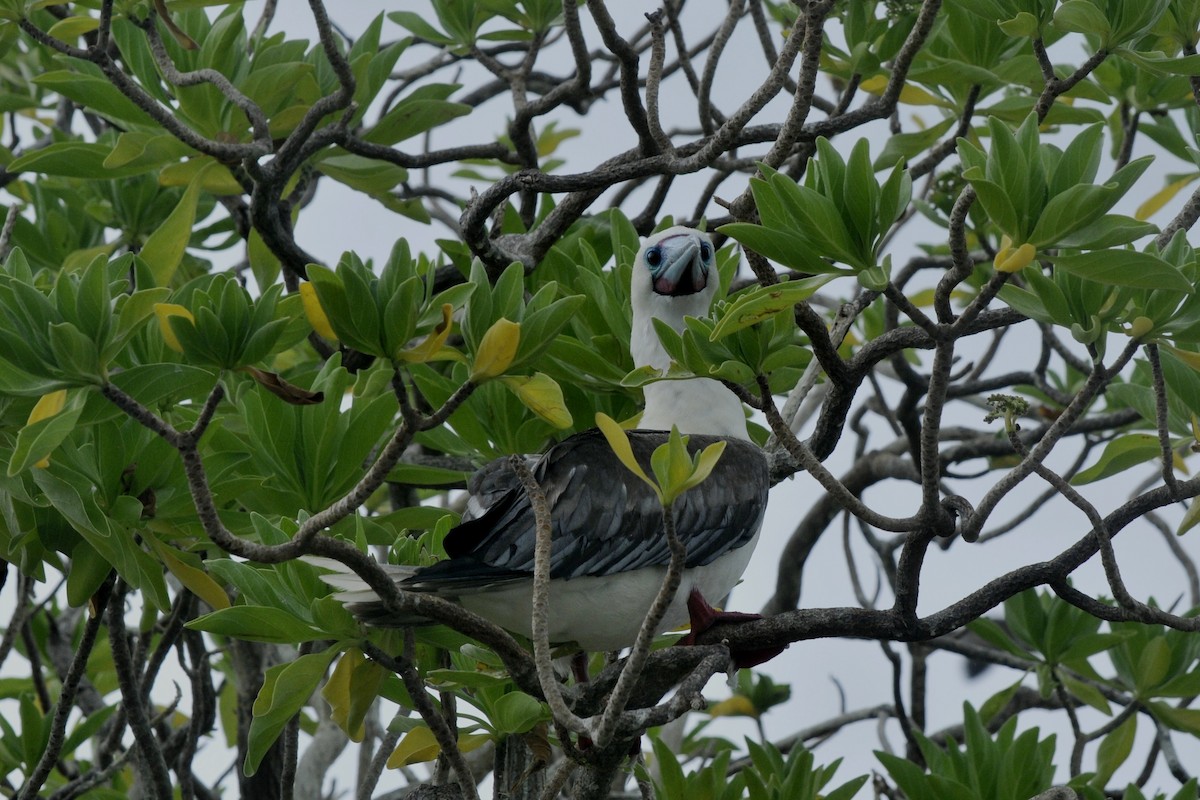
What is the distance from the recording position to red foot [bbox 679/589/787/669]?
3348 millimetres

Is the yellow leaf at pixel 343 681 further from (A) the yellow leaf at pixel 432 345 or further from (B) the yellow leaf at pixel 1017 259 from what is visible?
(B) the yellow leaf at pixel 1017 259

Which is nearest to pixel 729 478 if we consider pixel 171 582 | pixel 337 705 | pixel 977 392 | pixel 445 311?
pixel 337 705

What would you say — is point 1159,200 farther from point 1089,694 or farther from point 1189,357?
point 1189,357

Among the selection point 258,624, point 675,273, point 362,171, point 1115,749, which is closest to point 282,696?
point 258,624

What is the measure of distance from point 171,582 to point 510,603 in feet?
8.85

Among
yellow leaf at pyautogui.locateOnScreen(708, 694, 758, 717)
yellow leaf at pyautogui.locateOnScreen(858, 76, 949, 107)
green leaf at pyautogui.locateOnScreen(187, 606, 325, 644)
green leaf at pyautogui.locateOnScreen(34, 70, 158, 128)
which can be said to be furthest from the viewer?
yellow leaf at pyautogui.locateOnScreen(708, 694, 758, 717)

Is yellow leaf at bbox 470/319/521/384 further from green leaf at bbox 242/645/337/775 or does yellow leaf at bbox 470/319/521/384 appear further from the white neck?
the white neck

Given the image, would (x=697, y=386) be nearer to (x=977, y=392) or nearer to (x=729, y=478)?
(x=729, y=478)

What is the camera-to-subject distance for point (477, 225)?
3729 millimetres

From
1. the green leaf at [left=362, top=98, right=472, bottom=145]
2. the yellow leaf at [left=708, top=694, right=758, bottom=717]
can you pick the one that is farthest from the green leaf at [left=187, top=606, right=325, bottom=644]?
the yellow leaf at [left=708, top=694, right=758, bottom=717]

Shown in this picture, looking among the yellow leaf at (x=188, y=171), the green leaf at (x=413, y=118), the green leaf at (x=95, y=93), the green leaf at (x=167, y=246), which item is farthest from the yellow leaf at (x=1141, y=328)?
the green leaf at (x=95, y=93)

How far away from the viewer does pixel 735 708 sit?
5.92 metres

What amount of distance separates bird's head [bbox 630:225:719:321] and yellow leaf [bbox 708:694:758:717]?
7.30 ft

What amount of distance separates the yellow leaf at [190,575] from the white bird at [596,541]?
0.47 meters
